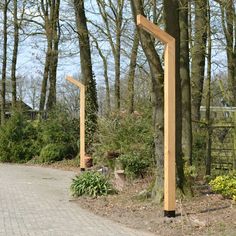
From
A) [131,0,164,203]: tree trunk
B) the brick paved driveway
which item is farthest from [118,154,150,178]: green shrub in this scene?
[131,0,164,203]: tree trunk

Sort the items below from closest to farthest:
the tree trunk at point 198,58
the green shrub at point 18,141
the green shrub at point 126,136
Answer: the green shrub at point 126,136 → the tree trunk at point 198,58 → the green shrub at point 18,141

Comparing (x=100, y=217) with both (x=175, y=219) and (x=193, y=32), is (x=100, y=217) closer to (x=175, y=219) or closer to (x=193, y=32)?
(x=175, y=219)

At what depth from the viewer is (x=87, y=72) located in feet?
75.7

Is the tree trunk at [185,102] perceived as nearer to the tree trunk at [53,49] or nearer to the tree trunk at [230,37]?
the tree trunk at [230,37]

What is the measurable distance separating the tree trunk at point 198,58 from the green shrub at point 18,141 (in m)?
10.8

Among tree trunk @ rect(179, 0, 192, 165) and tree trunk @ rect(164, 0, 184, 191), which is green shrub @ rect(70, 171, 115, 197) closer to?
tree trunk @ rect(164, 0, 184, 191)

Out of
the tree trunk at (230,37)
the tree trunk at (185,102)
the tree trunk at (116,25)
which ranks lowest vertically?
the tree trunk at (185,102)

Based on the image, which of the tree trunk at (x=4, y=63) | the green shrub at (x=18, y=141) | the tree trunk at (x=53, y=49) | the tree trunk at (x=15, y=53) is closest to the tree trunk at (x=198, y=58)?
the green shrub at (x=18, y=141)

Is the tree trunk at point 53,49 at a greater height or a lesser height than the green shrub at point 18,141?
greater

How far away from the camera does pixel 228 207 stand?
9.73m

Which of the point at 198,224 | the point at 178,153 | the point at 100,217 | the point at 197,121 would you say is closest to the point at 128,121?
the point at 197,121

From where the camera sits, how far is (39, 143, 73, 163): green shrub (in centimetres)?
2369

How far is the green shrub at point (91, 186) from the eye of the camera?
1205 cm

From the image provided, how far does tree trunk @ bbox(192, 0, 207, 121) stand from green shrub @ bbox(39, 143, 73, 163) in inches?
342
